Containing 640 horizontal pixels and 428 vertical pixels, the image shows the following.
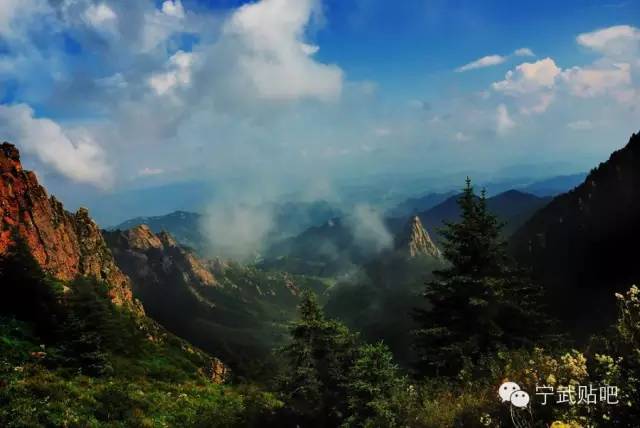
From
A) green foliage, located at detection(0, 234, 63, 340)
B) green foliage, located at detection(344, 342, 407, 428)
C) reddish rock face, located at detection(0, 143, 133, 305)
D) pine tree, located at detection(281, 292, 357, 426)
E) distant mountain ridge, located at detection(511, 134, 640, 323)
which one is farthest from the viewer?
distant mountain ridge, located at detection(511, 134, 640, 323)

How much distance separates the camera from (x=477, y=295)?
19.4m

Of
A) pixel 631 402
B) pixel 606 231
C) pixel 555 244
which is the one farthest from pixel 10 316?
pixel 555 244

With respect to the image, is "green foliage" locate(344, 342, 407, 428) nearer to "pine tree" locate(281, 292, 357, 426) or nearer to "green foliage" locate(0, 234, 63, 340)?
"pine tree" locate(281, 292, 357, 426)

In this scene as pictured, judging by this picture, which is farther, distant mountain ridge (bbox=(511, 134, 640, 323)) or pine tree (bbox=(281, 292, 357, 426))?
distant mountain ridge (bbox=(511, 134, 640, 323))

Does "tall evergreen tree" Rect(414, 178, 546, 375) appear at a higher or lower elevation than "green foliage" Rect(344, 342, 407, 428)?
higher

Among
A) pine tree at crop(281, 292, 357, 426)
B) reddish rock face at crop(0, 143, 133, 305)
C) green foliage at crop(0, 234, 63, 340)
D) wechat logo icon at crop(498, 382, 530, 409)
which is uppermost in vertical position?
reddish rock face at crop(0, 143, 133, 305)

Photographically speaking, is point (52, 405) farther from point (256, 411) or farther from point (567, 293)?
point (567, 293)

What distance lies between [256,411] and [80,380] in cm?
828

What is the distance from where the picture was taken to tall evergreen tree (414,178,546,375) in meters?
19.1

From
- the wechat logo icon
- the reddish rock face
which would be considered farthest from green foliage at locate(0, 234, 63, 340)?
the wechat logo icon

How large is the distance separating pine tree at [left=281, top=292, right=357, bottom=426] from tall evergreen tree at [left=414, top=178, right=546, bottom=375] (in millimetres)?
3719

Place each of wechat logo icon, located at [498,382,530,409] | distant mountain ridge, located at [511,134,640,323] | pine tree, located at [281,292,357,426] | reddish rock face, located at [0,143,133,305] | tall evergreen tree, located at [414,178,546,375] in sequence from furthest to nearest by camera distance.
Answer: distant mountain ridge, located at [511,134,640,323] < reddish rock face, located at [0,143,133,305] < tall evergreen tree, located at [414,178,546,375] < pine tree, located at [281,292,357,426] < wechat logo icon, located at [498,382,530,409]

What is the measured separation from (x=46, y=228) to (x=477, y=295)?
66.3 metres

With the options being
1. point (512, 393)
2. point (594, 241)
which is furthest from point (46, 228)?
point (594, 241)
